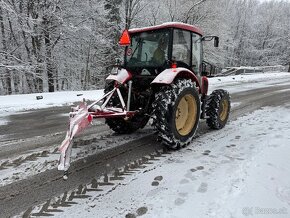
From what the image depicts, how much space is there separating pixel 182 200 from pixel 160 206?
270mm

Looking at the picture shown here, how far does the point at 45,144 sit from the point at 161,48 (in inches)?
103

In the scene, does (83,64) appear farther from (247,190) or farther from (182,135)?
(247,190)

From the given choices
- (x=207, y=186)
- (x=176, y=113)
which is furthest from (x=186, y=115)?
(x=207, y=186)

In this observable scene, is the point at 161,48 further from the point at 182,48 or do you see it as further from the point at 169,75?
the point at 169,75

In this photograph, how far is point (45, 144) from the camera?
4.82 meters

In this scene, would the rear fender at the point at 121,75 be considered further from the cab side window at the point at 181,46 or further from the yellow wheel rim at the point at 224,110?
the yellow wheel rim at the point at 224,110

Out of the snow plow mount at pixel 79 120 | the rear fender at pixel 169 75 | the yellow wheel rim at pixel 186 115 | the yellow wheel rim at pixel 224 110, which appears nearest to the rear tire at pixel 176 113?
the yellow wheel rim at pixel 186 115

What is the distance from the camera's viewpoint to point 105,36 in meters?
19.2

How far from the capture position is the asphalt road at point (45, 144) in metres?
3.04

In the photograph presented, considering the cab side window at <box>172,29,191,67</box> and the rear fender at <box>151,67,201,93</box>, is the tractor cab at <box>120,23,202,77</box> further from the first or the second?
the rear fender at <box>151,67,201,93</box>

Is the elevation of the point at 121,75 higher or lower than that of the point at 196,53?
lower

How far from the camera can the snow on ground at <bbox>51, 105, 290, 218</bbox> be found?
9.14 ft

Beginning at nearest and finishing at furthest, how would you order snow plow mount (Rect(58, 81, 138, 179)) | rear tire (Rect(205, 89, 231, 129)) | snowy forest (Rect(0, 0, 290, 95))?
snow plow mount (Rect(58, 81, 138, 179))
rear tire (Rect(205, 89, 231, 129))
snowy forest (Rect(0, 0, 290, 95))

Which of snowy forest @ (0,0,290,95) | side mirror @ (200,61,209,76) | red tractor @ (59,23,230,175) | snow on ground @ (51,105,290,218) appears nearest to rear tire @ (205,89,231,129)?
red tractor @ (59,23,230,175)
